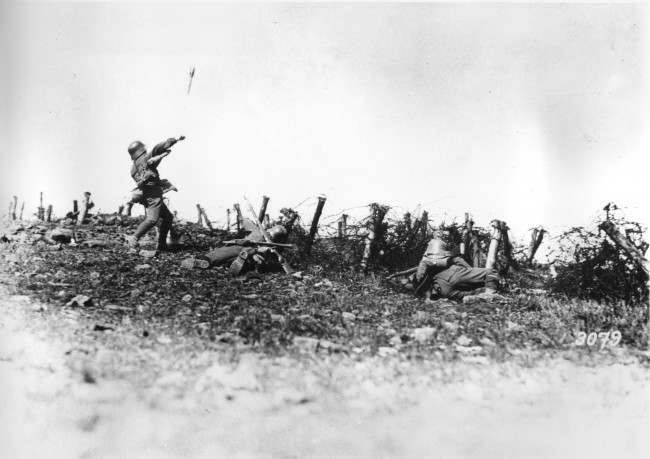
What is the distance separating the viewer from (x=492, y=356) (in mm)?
4074

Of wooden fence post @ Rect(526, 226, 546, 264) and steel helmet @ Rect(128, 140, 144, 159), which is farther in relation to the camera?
wooden fence post @ Rect(526, 226, 546, 264)

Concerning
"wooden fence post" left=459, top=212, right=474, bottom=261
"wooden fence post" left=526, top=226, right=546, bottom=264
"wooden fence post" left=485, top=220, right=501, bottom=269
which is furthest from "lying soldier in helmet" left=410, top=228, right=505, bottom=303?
"wooden fence post" left=526, top=226, right=546, bottom=264

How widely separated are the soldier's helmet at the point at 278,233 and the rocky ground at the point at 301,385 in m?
2.56

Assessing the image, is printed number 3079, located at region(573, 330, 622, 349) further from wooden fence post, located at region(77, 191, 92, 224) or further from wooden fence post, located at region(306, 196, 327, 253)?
wooden fence post, located at region(77, 191, 92, 224)

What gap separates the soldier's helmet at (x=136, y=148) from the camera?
698 cm

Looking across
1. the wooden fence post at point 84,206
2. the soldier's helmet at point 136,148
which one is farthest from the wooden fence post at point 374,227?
the wooden fence post at point 84,206

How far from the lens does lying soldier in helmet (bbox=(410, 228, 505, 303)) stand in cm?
657

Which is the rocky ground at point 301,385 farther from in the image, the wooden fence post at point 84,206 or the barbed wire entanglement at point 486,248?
the wooden fence post at point 84,206

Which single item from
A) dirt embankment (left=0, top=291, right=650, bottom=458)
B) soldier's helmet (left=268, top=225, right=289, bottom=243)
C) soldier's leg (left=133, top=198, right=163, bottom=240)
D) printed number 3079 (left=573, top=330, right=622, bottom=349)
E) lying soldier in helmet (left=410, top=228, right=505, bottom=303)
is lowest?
dirt embankment (left=0, top=291, right=650, bottom=458)

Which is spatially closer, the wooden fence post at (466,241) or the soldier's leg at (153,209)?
the soldier's leg at (153,209)

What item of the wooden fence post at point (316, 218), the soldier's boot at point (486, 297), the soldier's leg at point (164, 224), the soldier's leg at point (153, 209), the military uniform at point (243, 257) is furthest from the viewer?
the wooden fence post at point (316, 218)

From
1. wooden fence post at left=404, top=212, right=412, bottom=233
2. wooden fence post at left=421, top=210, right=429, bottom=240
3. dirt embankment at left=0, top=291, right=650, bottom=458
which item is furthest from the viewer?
wooden fence post at left=421, top=210, right=429, bottom=240

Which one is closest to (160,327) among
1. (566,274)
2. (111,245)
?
(111,245)

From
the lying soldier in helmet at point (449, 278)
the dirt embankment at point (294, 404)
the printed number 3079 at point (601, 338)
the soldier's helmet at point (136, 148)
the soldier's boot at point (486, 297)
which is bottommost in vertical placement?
the dirt embankment at point (294, 404)
